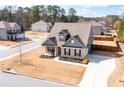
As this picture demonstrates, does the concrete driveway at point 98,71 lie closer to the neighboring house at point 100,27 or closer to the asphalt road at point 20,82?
the asphalt road at point 20,82

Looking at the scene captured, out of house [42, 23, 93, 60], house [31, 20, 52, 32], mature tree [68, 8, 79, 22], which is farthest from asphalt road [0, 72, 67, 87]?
house [42, 23, 93, 60]

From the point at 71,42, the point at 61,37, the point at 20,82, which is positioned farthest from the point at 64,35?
the point at 20,82

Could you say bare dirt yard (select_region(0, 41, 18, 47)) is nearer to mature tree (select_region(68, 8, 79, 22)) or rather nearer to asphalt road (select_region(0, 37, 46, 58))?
asphalt road (select_region(0, 37, 46, 58))

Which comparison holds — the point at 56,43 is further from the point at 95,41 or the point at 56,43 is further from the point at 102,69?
the point at 102,69

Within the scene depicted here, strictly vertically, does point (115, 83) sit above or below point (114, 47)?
below

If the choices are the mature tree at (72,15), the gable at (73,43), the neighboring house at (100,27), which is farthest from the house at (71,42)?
the mature tree at (72,15)
